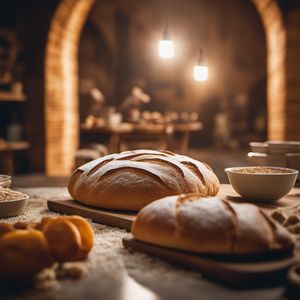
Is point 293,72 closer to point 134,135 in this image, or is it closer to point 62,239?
point 134,135

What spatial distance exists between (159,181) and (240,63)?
10.2 meters

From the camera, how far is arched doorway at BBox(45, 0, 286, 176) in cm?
516

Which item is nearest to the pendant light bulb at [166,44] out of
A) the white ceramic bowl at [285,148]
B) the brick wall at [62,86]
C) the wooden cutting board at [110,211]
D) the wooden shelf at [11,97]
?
the brick wall at [62,86]

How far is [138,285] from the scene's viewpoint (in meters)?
0.95

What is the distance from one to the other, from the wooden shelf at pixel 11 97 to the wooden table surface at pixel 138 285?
4.29 m

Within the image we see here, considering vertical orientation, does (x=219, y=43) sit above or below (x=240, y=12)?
below

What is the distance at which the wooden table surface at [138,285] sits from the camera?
88 centimetres

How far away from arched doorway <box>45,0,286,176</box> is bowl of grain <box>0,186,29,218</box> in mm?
3839

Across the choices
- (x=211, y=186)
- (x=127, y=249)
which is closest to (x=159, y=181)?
(x=211, y=186)

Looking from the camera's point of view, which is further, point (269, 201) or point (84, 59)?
point (84, 59)

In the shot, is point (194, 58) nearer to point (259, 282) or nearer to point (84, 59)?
point (84, 59)

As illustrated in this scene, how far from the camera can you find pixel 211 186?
5.63 ft

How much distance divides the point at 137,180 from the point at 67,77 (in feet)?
15.3

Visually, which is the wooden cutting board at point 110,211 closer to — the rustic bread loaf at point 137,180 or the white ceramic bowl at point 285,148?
the rustic bread loaf at point 137,180
